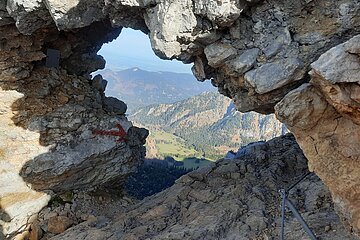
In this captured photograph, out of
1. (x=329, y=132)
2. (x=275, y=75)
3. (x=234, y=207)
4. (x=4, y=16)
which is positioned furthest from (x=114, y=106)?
(x=329, y=132)

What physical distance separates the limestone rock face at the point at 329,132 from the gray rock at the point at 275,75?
4.58 ft

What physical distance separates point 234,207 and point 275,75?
19.8 feet

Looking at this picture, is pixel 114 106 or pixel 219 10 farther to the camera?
pixel 114 106

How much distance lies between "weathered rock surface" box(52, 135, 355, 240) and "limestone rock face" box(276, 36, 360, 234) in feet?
4.97

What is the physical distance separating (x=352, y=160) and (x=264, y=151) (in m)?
8.88

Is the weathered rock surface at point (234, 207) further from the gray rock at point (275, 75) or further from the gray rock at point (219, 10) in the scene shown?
the gray rock at point (219, 10)

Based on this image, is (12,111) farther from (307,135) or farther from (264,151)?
(307,135)

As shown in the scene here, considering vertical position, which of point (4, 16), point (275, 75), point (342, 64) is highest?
point (4, 16)

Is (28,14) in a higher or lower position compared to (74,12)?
higher

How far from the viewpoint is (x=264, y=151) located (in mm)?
19656

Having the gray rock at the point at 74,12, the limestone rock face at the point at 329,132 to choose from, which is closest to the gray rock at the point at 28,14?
the gray rock at the point at 74,12

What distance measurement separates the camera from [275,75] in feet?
41.2

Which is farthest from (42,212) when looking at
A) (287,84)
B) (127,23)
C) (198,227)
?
(287,84)

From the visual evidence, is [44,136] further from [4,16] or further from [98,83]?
Answer: [4,16]
